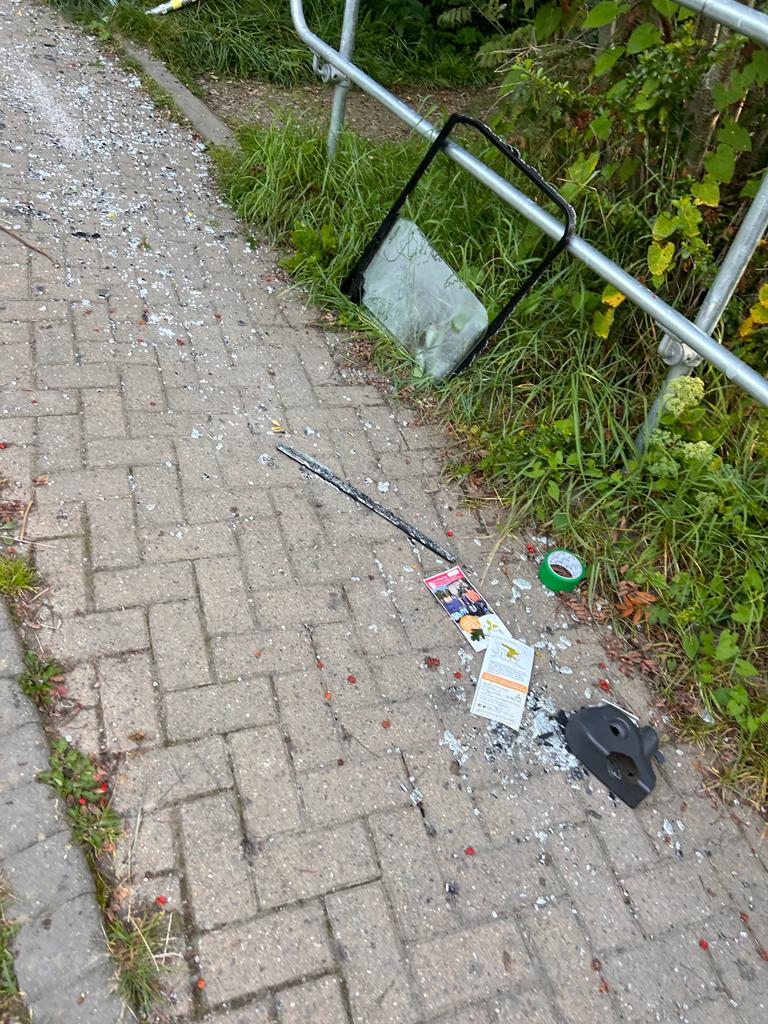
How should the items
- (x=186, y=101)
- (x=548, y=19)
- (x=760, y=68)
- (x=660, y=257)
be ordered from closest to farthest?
(x=760, y=68) < (x=660, y=257) < (x=548, y=19) < (x=186, y=101)

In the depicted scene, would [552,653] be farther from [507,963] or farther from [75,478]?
[75,478]

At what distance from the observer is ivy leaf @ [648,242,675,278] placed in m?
2.81

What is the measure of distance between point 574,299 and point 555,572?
1115mm

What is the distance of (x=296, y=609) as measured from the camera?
254 cm

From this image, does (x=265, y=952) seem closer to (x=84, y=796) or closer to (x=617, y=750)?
(x=84, y=796)

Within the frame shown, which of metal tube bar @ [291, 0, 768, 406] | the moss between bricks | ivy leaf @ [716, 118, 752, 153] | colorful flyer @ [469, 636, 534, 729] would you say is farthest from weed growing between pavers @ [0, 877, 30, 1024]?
ivy leaf @ [716, 118, 752, 153]

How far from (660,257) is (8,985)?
2.78 m

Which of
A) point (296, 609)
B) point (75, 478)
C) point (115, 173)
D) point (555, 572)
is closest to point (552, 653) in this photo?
point (555, 572)

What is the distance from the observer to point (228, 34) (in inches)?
216

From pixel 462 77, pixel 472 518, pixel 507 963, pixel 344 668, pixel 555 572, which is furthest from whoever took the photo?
pixel 462 77

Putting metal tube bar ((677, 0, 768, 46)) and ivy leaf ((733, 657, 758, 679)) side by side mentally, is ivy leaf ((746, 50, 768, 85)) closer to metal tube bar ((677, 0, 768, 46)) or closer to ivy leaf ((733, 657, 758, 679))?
metal tube bar ((677, 0, 768, 46))

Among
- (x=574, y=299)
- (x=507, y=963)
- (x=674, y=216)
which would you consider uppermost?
(x=674, y=216)

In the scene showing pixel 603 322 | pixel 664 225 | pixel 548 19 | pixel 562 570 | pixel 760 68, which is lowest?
pixel 562 570

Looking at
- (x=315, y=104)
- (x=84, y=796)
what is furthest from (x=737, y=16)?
(x=315, y=104)
